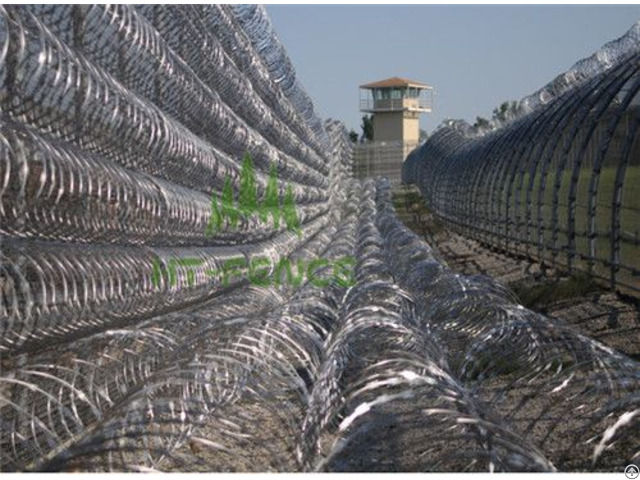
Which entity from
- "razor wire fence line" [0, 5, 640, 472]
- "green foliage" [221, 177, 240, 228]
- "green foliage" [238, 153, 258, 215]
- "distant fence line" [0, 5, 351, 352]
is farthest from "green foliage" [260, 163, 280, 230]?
"razor wire fence line" [0, 5, 640, 472]

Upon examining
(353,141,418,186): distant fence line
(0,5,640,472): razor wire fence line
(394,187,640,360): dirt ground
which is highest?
(353,141,418,186): distant fence line

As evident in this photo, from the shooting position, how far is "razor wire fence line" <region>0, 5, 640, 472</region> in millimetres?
4930

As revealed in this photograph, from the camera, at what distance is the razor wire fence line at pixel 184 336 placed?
16.2 ft

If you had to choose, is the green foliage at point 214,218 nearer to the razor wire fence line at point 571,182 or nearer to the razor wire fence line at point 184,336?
the razor wire fence line at point 184,336

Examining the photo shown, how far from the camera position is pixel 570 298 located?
13703mm

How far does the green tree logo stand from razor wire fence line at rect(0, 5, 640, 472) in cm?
56

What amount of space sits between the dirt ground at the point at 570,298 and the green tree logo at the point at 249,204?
374 centimetres

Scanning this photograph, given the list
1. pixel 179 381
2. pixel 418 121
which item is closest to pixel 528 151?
pixel 179 381

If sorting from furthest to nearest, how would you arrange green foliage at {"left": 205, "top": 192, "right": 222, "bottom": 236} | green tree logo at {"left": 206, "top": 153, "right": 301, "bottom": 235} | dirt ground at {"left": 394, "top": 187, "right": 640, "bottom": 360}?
green tree logo at {"left": 206, "top": 153, "right": 301, "bottom": 235}
green foliage at {"left": 205, "top": 192, "right": 222, "bottom": 236}
dirt ground at {"left": 394, "top": 187, "right": 640, "bottom": 360}

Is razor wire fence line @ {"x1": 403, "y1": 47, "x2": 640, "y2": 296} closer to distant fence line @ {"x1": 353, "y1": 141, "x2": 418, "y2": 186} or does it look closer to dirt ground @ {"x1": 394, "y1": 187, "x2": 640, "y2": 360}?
dirt ground @ {"x1": 394, "y1": 187, "x2": 640, "y2": 360}

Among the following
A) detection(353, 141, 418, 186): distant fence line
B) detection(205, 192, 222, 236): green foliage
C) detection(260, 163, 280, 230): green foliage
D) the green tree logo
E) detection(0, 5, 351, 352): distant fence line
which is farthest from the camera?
detection(353, 141, 418, 186): distant fence line

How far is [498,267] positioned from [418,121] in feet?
208

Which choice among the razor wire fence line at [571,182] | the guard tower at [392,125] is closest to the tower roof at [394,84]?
the guard tower at [392,125]

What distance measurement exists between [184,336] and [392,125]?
237 ft
